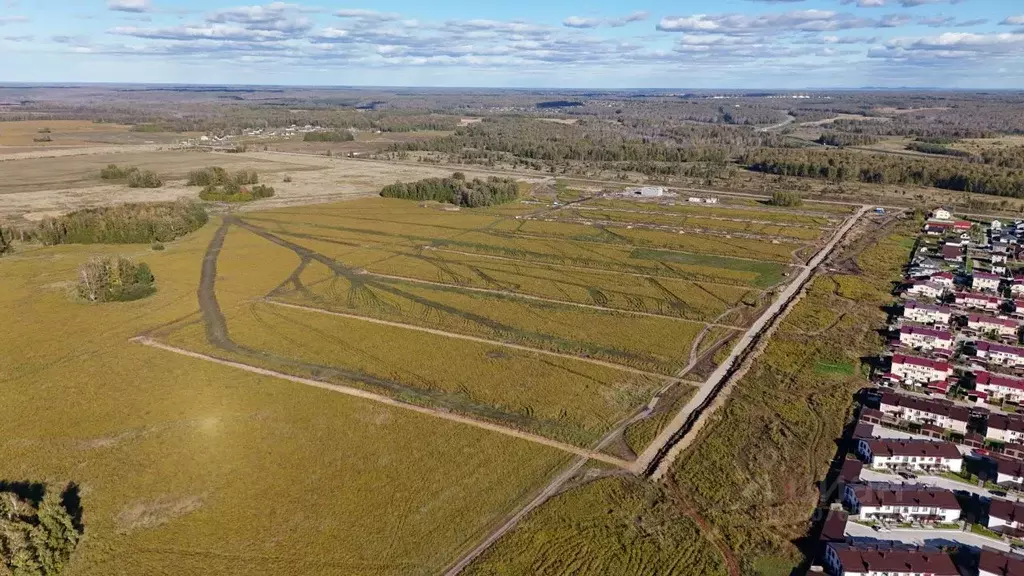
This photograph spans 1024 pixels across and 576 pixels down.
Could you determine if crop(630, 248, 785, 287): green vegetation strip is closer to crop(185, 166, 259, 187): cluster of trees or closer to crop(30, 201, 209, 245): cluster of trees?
crop(30, 201, 209, 245): cluster of trees

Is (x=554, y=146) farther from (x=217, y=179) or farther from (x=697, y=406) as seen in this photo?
(x=697, y=406)

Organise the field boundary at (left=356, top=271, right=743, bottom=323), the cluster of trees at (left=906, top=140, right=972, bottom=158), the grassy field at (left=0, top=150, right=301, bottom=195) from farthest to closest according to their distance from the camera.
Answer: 1. the cluster of trees at (left=906, top=140, right=972, bottom=158)
2. the grassy field at (left=0, top=150, right=301, bottom=195)
3. the field boundary at (left=356, top=271, right=743, bottom=323)

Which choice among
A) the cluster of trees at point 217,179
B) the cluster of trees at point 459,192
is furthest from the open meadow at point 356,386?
the cluster of trees at point 217,179

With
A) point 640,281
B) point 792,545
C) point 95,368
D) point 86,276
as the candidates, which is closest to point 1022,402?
point 792,545

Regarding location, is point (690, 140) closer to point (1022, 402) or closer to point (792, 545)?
point (1022, 402)

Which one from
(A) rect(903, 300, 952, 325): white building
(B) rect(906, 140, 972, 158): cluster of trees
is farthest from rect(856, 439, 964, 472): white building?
(B) rect(906, 140, 972, 158): cluster of trees
